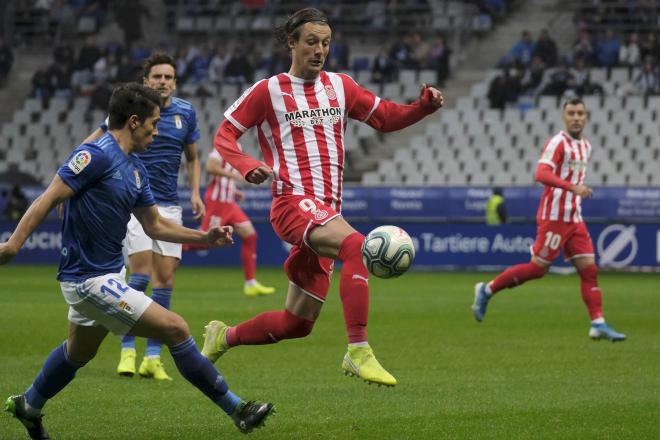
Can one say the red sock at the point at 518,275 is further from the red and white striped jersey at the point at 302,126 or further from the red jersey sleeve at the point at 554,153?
the red and white striped jersey at the point at 302,126

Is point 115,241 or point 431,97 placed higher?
point 431,97

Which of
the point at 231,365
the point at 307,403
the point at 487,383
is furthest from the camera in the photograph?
the point at 231,365

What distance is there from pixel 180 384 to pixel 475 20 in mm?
24035

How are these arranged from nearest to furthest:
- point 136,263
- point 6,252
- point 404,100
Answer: point 6,252, point 136,263, point 404,100

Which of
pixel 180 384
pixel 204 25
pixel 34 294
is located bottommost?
pixel 34 294

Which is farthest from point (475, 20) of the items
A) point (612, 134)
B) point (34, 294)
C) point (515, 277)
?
point (515, 277)

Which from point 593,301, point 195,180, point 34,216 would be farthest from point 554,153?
point 34,216

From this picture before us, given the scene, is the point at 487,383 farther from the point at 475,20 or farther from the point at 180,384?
the point at 475,20

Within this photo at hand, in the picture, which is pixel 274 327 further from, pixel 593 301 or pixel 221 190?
pixel 221 190

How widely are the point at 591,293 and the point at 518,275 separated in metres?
1.02

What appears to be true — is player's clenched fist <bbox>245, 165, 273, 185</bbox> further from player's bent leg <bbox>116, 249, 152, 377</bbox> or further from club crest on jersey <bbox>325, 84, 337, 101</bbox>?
player's bent leg <bbox>116, 249, 152, 377</bbox>

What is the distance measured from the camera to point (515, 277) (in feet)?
42.8

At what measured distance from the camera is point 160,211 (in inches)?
368

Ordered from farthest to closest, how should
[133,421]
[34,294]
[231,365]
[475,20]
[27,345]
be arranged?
[475,20] < [34,294] < [27,345] < [231,365] < [133,421]
